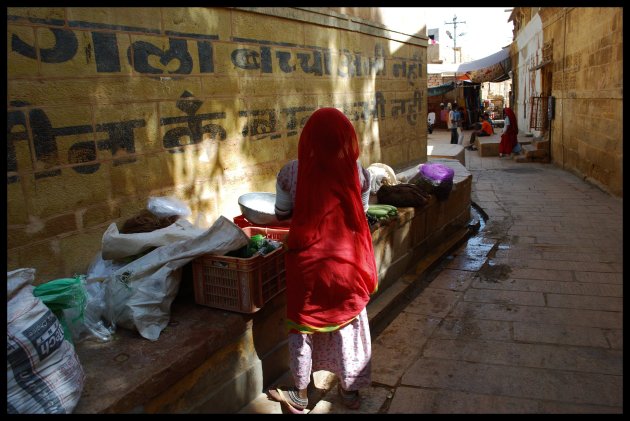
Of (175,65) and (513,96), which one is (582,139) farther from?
(513,96)

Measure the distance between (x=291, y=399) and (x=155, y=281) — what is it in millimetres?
1016

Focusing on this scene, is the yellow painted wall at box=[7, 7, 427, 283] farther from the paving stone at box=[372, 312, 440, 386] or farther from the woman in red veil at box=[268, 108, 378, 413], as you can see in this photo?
the paving stone at box=[372, 312, 440, 386]

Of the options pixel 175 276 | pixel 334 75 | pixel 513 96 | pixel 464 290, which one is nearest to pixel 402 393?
pixel 175 276

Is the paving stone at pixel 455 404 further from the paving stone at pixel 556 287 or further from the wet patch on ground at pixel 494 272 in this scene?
the wet patch on ground at pixel 494 272

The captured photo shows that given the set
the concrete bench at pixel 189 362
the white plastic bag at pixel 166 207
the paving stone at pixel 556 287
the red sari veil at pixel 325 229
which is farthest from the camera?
the paving stone at pixel 556 287

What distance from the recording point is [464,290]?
504 cm

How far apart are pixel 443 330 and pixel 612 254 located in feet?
10.1

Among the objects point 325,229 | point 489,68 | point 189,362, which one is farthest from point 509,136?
point 189,362

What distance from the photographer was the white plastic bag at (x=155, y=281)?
278 centimetres

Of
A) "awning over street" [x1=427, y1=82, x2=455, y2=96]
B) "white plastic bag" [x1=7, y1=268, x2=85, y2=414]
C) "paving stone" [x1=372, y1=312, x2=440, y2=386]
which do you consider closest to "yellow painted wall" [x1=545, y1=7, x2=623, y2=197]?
"paving stone" [x1=372, y1=312, x2=440, y2=386]

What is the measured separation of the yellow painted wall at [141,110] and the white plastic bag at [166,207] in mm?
83

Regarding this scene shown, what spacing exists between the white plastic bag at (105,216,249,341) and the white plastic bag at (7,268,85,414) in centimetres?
56

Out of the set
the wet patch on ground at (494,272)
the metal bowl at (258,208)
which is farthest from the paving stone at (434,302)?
the metal bowl at (258,208)

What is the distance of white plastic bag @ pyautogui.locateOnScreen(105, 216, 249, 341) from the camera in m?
2.78
